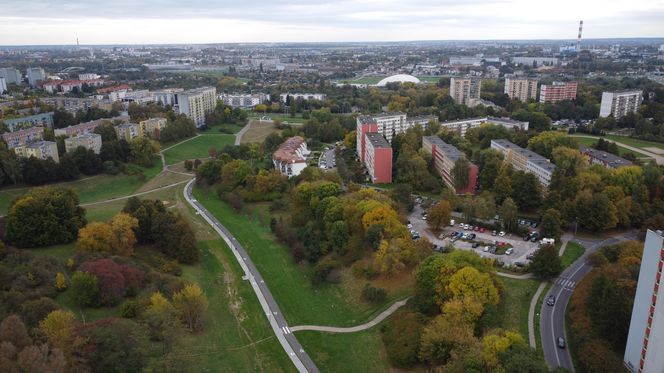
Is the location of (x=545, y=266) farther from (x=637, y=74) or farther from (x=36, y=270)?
(x=637, y=74)

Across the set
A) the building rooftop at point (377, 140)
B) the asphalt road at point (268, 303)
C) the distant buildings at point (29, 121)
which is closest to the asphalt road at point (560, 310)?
the asphalt road at point (268, 303)

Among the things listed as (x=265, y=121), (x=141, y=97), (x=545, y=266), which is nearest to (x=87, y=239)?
(x=545, y=266)

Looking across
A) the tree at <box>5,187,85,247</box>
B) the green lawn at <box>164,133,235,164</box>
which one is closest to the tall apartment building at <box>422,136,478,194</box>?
the green lawn at <box>164,133,235,164</box>

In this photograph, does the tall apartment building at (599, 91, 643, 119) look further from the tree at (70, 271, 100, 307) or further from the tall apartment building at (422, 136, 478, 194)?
the tree at (70, 271, 100, 307)

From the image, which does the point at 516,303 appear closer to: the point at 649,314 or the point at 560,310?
the point at 560,310

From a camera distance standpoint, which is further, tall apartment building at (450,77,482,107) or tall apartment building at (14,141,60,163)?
tall apartment building at (450,77,482,107)

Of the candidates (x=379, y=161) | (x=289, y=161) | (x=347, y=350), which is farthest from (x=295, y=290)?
(x=289, y=161)

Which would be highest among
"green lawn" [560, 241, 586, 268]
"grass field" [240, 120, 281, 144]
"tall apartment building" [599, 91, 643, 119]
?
"tall apartment building" [599, 91, 643, 119]

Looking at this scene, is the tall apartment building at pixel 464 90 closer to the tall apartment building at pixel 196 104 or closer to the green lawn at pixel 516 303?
the tall apartment building at pixel 196 104
